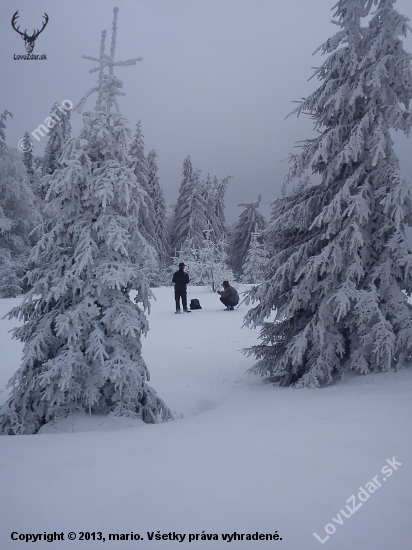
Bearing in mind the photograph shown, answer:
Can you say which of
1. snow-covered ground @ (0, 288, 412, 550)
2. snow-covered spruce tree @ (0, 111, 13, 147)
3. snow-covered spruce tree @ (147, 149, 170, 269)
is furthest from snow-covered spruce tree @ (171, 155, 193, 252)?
snow-covered ground @ (0, 288, 412, 550)

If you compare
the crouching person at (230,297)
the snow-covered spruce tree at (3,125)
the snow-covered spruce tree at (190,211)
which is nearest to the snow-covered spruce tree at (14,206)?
the snow-covered spruce tree at (3,125)

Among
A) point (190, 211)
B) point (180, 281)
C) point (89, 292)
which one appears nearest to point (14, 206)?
point (180, 281)

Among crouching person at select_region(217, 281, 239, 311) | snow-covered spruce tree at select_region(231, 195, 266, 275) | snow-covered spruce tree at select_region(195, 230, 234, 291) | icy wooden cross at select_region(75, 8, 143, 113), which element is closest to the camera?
icy wooden cross at select_region(75, 8, 143, 113)

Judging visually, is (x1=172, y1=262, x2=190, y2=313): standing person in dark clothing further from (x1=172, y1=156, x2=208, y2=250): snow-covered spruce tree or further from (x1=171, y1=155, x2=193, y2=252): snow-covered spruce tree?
(x1=171, y1=155, x2=193, y2=252): snow-covered spruce tree

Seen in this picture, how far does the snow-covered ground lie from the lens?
266cm

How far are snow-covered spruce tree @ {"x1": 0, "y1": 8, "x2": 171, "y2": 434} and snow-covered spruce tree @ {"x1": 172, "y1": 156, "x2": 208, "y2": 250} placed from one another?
106 feet

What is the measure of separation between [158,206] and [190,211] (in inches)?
134

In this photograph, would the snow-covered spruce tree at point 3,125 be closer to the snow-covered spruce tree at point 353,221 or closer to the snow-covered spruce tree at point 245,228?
the snow-covered spruce tree at point 353,221

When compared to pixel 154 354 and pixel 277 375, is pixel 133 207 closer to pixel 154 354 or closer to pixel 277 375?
pixel 277 375

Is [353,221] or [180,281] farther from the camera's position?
[180,281]

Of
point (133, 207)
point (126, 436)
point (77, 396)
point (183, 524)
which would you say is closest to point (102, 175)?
Answer: point (133, 207)

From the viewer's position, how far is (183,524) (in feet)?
8.90

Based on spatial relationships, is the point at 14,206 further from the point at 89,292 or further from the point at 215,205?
the point at 215,205

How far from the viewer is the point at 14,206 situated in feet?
76.7
